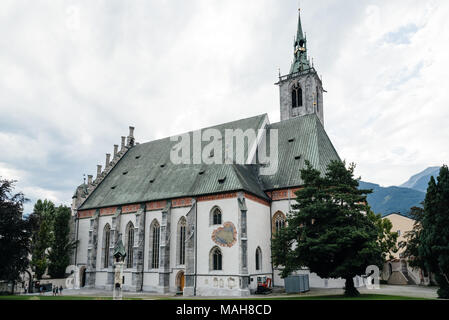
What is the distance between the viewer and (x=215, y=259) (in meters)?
30.6

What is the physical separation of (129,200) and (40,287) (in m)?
13.4

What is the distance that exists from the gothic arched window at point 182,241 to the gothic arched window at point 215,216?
3771 mm

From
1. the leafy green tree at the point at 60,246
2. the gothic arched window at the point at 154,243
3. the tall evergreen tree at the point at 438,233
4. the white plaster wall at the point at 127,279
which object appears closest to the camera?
the tall evergreen tree at the point at 438,233

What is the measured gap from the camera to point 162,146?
45.2m

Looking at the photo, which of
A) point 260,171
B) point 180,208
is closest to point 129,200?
point 180,208

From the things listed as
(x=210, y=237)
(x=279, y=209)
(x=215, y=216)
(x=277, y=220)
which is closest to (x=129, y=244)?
(x=210, y=237)

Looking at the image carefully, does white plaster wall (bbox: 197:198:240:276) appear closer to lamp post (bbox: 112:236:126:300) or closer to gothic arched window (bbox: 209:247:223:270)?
gothic arched window (bbox: 209:247:223:270)

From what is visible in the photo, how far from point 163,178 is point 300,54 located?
2790 cm

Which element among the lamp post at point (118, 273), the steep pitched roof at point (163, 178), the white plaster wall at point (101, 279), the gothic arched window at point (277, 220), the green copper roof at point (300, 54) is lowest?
the white plaster wall at point (101, 279)

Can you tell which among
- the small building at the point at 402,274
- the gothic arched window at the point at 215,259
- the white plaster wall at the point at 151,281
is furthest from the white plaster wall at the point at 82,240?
the small building at the point at 402,274

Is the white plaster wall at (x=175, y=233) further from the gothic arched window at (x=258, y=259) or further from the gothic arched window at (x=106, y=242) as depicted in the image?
the gothic arched window at (x=106, y=242)

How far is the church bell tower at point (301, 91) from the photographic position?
1842 inches

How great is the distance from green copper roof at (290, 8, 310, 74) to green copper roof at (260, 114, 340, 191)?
13.5m

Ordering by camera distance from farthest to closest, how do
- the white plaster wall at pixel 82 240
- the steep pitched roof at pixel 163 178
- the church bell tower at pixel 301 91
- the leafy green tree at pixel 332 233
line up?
the church bell tower at pixel 301 91 → the white plaster wall at pixel 82 240 → the steep pitched roof at pixel 163 178 → the leafy green tree at pixel 332 233
